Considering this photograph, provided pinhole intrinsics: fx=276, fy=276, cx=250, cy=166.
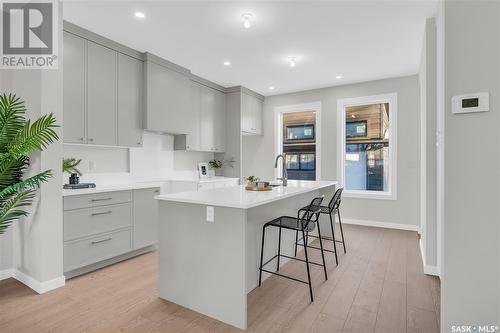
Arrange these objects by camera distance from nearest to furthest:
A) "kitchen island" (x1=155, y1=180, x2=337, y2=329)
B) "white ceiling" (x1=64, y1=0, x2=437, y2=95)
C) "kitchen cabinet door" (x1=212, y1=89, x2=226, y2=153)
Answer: "kitchen island" (x1=155, y1=180, x2=337, y2=329), "white ceiling" (x1=64, y1=0, x2=437, y2=95), "kitchen cabinet door" (x1=212, y1=89, x2=226, y2=153)

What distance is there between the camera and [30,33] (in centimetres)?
266

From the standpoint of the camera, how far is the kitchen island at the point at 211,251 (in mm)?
1985

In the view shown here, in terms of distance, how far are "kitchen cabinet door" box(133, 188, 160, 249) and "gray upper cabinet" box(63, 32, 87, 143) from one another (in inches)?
36.6

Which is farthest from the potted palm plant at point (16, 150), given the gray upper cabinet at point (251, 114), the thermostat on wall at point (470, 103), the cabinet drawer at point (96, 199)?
the gray upper cabinet at point (251, 114)

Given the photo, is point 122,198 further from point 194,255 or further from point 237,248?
point 237,248

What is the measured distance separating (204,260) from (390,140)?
418 centimetres

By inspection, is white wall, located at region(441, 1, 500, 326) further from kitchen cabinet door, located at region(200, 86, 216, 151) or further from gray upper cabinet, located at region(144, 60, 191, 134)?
kitchen cabinet door, located at region(200, 86, 216, 151)

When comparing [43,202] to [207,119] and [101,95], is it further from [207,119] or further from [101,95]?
[207,119]

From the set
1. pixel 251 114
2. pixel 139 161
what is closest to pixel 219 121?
pixel 251 114

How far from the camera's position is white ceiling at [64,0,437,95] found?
270 centimetres

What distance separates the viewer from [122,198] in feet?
10.6

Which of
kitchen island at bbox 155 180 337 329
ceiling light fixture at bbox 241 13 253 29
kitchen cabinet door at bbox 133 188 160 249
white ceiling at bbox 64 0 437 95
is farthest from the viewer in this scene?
kitchen cabinet door at bbox 133 188 160 249

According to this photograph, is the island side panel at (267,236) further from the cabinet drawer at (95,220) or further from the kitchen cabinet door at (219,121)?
the kitchen cabinet door at (219,121)

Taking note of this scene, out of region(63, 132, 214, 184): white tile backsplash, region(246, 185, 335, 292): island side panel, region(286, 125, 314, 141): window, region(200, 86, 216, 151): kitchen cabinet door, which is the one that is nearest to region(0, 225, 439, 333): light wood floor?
region(246, 185, 335, 292): island side panel
